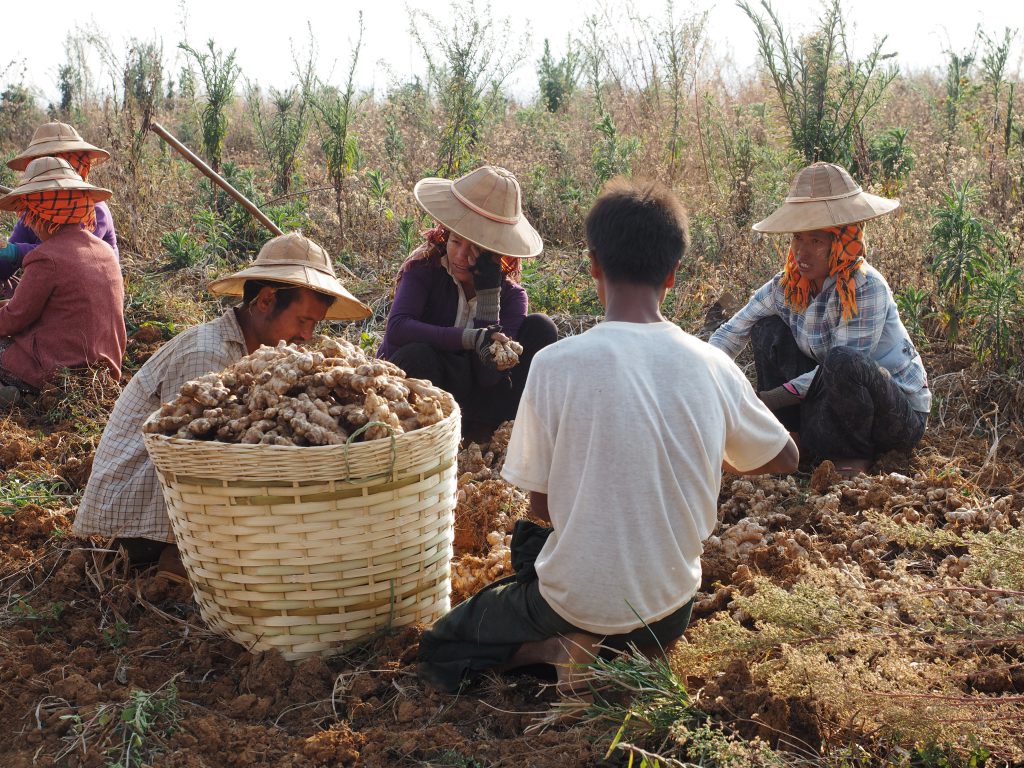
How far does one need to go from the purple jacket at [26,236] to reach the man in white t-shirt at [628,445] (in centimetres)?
384

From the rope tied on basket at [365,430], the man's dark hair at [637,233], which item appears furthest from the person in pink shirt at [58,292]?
the man's dark hair at [637,233]

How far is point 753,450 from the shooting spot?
222cm

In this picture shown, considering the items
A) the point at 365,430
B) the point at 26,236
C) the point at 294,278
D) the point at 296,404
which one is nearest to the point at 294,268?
the point at 294,278

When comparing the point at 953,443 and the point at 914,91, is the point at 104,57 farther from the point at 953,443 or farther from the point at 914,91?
the point at 914,91

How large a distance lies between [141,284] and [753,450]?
5.02 metres

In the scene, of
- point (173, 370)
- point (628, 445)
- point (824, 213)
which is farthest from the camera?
point (824, 213)

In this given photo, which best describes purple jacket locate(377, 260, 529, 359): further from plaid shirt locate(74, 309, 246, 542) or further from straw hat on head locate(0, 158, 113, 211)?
straw hat on head locate(0, 158, 113, 211)

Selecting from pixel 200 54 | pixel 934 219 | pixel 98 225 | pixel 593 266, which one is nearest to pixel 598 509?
pixel 593 266

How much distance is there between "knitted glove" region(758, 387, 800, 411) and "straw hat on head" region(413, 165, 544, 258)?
110 centimetres

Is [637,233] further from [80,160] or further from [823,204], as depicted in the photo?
[80,160]

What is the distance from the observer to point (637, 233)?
2.04 m

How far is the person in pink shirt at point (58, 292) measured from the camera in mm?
4410

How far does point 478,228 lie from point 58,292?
7.02 ft

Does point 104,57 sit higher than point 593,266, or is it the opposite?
point 104,57
